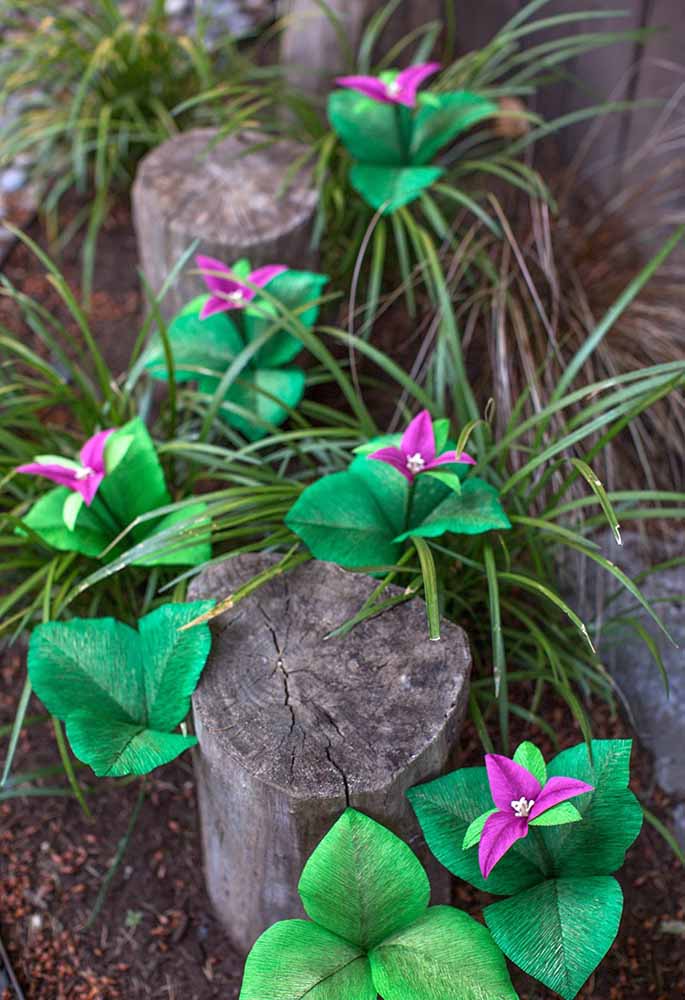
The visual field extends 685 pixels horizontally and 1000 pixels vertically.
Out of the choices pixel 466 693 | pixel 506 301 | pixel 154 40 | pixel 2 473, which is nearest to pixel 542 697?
pixel 466 693

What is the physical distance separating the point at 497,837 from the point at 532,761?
0.42 ft

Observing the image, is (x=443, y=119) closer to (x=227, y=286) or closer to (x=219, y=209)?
(x=219, y=209)

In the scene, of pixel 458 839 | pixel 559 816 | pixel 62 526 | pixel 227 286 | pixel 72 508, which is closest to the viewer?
pixel 559 816

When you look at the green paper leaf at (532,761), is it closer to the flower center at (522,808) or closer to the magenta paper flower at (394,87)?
the flower center at (522,808)

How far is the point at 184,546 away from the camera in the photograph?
1796 mm

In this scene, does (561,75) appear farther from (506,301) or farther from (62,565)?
(62,565)

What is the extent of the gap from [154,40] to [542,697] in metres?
2.04

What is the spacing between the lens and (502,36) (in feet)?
8.00

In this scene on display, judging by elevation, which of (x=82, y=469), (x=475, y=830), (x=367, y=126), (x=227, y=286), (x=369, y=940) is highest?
(x=367, y=126)

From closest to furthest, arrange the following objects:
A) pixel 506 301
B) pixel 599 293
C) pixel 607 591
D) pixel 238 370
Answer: pixel 238 370, pixel 607 591, pixel 506 301, pixel 599 293

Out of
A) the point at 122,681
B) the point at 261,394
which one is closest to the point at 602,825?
the point at 122,681

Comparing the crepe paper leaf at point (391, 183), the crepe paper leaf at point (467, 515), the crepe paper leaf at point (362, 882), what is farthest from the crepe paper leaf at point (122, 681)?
the crepe paper leaf at point (391, 183)

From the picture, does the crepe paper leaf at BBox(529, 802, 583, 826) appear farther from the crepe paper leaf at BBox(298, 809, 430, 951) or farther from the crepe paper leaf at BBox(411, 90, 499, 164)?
the crepe paper leaf at BBox(411, 90, 499, 164)

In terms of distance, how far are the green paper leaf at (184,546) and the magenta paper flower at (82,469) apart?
134mm
